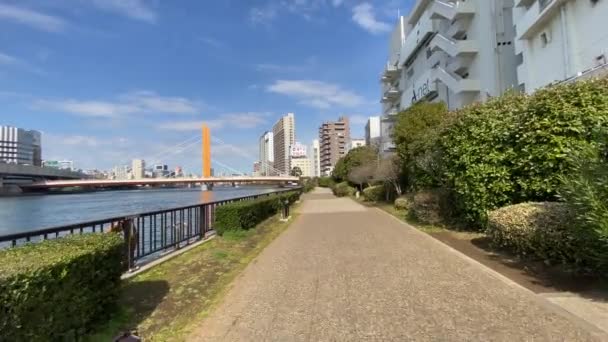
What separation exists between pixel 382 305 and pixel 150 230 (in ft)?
16.6

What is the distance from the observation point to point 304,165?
14550 cm

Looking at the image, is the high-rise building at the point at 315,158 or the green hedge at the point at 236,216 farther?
the high-rise building at the point at 315,158

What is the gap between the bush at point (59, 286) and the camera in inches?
103

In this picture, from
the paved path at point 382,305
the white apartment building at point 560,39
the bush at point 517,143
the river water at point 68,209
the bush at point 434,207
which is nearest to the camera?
the paved path at point 382,305

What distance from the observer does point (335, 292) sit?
16.5 ft

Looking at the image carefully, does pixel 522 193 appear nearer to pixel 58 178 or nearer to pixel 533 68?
pixel 533 68

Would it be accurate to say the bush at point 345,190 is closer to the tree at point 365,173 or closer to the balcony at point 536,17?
the tree at point 365,173

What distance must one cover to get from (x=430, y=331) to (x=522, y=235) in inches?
140

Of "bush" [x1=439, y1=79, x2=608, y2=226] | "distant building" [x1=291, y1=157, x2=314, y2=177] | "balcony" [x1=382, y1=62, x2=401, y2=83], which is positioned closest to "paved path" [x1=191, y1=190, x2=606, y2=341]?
"bush" [x1=439, y1=79, x2=608, y2=226]

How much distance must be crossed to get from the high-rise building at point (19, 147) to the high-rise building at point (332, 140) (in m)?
80.4

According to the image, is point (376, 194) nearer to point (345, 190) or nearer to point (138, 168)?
point (345, 190)

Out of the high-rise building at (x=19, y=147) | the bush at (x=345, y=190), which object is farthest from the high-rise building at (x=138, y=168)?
the bush at (x=345, y=190)

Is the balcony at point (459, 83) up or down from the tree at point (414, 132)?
up

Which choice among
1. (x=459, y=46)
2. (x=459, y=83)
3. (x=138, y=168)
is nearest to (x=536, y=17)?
(x=459, y=46)
